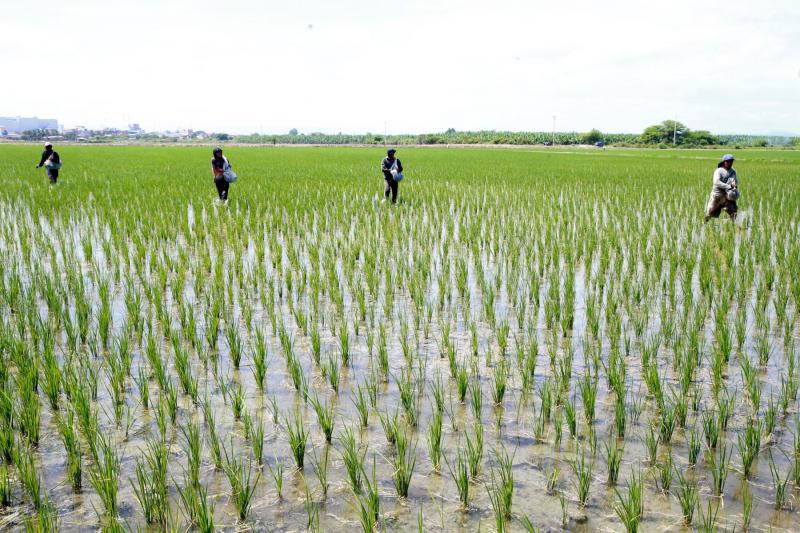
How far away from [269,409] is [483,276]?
118 inches

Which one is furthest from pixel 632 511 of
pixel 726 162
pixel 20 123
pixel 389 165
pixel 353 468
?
pixel 20 123

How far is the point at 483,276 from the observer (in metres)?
5.69

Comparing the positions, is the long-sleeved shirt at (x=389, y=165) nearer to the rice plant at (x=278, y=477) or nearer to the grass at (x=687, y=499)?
the rice plant at (x=278, y=477)

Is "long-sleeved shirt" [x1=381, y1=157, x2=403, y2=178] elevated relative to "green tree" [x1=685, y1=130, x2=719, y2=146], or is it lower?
lower

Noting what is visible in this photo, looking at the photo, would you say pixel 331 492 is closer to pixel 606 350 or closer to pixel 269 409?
pixel 269 409

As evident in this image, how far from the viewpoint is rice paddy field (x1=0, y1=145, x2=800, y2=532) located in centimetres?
225

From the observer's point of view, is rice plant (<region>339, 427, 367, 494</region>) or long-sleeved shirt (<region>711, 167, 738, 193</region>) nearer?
rice plant (<region>339, 427, 367, 494</region>)

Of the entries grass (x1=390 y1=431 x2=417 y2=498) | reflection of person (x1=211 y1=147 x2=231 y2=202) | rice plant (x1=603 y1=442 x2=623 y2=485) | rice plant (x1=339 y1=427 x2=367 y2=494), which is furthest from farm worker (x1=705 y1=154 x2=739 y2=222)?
rice plant (x1=339 y1=427 x2=367 y2=494)

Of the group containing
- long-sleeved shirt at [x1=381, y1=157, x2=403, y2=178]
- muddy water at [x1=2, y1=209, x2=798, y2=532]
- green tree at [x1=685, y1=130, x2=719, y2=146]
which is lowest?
muddy water at [x1=2, y1=209, x2=798, y2=532]

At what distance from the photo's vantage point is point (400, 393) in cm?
301

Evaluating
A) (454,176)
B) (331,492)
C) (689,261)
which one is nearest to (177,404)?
(331,492)

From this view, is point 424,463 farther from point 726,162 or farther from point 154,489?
point 726,162

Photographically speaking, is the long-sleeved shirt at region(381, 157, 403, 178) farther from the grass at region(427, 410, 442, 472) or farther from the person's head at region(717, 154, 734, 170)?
the grass at region(427, 410, 442, 472)

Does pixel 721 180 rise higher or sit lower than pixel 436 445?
higher
